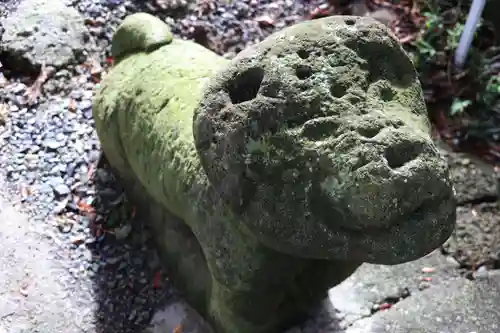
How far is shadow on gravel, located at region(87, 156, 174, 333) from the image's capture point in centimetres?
225

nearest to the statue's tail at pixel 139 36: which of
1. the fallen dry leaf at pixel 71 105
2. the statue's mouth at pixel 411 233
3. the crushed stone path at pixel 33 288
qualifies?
the fallen dry leaf at pixel 71 105

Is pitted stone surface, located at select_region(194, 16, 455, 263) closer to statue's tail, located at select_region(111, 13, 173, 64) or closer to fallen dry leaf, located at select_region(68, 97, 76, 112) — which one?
statue's tail, located at select_region(111, 13, 173, 64)

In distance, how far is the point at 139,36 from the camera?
225 cm

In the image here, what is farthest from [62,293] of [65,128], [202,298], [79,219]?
[65,128]

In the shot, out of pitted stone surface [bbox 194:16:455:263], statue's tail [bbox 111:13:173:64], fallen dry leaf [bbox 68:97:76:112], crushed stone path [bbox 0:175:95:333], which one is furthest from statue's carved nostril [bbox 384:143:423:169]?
fallen dry leaf [bbox 68:97:76:112]

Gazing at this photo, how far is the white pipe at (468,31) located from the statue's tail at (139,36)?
1.29 m

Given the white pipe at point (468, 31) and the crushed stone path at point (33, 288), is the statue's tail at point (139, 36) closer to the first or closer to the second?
the crushed stone path at point (33, 288)

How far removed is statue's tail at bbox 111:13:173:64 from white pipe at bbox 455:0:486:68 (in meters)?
1.29

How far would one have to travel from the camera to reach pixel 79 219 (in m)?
2.47

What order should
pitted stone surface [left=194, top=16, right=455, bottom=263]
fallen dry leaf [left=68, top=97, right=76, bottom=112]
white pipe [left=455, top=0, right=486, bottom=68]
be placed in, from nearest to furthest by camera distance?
pitted stone surface [left=194, top=16, right=455, bottom=263] < fallen dry leaf [left=68, top=97, right=76, bottom=112] < white pipe [left=455, top=0, right=486, bottom=68]

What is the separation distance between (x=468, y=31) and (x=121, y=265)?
5.46ft

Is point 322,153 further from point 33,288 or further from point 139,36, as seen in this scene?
point 33,288

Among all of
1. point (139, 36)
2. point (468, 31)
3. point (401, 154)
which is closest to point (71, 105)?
point (139, 36)

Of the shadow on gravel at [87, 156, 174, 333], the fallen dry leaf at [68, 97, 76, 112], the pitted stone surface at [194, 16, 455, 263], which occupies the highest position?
the pitted stone surface at [194, 16, 455, 263]
